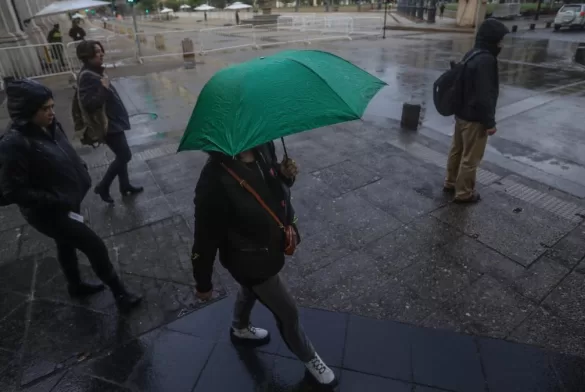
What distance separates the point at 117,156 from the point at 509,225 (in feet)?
15.7

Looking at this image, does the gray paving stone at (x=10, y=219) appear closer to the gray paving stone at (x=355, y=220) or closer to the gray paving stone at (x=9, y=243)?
the gray paving stone at (x=9, y=243)

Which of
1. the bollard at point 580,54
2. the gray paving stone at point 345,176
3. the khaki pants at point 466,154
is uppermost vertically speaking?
the khaki pants at point 466,154

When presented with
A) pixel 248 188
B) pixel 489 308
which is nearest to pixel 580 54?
pixel 489 308

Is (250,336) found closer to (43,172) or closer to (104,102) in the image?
(43,172)

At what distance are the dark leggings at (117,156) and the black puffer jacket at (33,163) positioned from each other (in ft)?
5.95

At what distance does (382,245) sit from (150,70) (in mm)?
13388

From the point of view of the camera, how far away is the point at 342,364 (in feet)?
8.58

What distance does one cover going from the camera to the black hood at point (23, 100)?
2350 millimetres

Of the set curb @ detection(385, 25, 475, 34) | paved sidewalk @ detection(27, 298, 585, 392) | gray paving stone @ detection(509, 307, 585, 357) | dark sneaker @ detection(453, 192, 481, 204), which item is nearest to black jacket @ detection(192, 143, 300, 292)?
paved sidewalk @ detection(27, 298, 585, 392)

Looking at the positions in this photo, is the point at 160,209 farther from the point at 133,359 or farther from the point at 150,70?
the point at 150,70

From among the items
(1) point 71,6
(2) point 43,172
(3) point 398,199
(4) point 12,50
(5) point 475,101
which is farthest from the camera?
(1) point 71,6

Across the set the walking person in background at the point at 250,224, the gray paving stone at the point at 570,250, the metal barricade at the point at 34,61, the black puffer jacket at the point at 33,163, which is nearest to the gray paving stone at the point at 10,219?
the black puffer jacket at the point at 33,163

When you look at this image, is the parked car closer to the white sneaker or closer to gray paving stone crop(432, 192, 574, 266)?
gray paving stone crop(432, 192, 574, 266)

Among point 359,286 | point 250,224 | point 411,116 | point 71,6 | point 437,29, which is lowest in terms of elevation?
point 359,286
